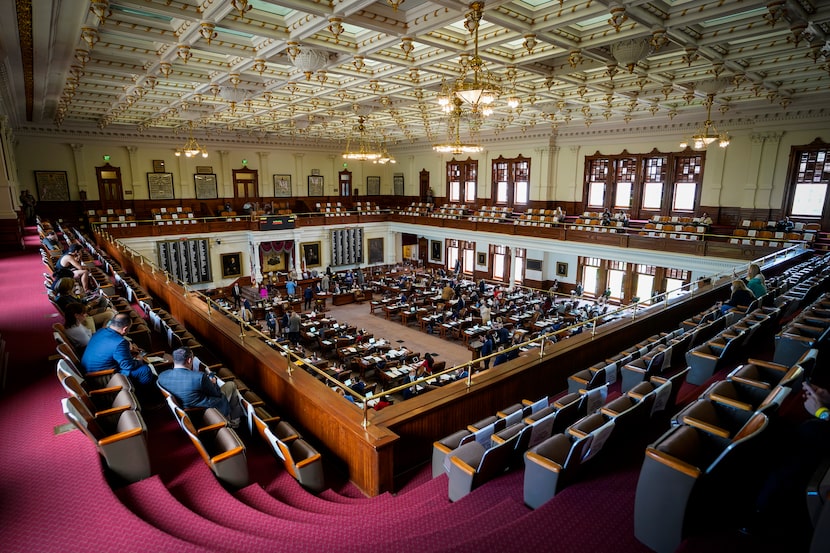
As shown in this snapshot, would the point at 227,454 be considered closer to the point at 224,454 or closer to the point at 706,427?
the point at 224,454

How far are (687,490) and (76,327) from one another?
5340 millimetres

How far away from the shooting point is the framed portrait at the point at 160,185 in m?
20.6

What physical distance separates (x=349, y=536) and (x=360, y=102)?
44.0ft

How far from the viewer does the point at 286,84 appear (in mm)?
11453

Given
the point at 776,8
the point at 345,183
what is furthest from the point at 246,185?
the point at 776,8

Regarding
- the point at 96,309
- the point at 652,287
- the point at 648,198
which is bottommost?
the point at 652,287

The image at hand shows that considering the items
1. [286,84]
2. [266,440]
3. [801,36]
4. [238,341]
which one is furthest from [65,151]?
[801,36]

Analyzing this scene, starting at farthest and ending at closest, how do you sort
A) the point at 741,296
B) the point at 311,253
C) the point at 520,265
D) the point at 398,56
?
the point at 311,253 < the point at 520,265 < the point at 398,56 < the point at 741,296

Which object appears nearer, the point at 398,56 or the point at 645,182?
the point at 398,56

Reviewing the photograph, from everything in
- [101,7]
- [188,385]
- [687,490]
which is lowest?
[188,385]

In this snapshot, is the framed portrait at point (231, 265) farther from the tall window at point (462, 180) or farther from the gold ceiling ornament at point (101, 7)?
the gold ceiling ornament at point (101, 7)

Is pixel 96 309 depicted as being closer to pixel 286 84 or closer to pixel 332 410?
pixel 332 410

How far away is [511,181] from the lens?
2198 cm

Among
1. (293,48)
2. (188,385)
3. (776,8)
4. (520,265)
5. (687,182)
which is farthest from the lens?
(520,265)
